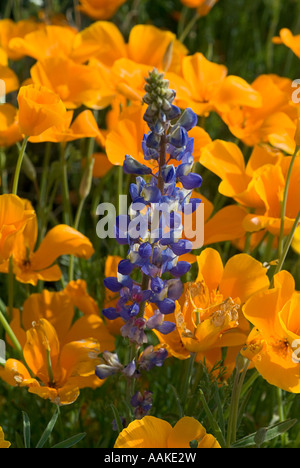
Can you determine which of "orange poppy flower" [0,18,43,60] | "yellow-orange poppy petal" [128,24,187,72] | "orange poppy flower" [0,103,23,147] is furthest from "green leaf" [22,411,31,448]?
"orange poppy flower" [0,18,43,60]

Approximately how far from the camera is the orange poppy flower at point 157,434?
34.7 inches

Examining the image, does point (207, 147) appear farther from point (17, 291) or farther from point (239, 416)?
point (17, 291)

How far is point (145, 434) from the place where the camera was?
35.3 inches

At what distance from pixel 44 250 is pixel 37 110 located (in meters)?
0.30

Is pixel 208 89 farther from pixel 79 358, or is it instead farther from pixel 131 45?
pixel 79 358

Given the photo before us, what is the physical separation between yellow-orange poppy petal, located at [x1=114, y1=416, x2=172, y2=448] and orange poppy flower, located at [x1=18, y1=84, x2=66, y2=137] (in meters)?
0.46

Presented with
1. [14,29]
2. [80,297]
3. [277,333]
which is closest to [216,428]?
[277,333]

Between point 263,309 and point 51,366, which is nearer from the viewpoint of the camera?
point 263,309

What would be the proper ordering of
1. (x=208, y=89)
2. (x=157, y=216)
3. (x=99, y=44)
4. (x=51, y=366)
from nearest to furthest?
(x=157, y=216) < (x=51, y=366) < (x=208, y=89) < (x=99, y=44)

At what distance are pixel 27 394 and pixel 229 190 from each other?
53 centimetres

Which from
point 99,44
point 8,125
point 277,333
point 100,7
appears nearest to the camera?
point 277,333

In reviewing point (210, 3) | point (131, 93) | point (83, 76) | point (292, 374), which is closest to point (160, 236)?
point (292, 374)

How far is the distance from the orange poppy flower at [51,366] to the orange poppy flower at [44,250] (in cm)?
12

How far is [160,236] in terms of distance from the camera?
877mm
